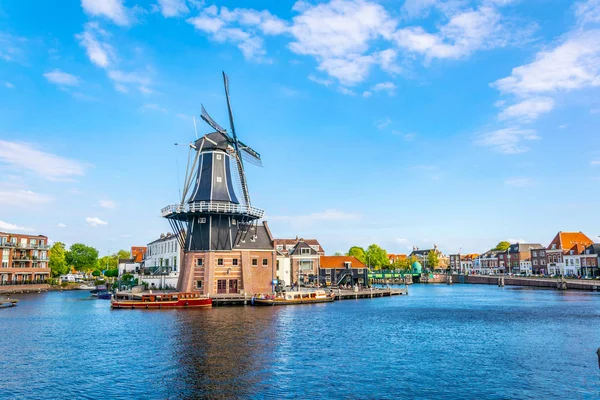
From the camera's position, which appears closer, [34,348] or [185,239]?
[34,348]

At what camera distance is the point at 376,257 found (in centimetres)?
16700

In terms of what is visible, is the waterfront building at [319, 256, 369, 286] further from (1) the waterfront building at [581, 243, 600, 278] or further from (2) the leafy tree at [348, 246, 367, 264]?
(1) the waterfront building at [581, 243, 600, 278]

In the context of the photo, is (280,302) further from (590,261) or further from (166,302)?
(590,261)

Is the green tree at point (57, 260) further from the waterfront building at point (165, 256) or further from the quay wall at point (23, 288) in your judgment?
the waterfront building at point (165, 256)

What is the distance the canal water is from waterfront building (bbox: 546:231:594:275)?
86.5m

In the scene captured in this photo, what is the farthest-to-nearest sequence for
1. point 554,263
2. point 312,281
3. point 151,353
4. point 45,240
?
point 554,263 → point 45,240 → point 312,281 → point 151,353

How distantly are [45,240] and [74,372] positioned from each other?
9587 cm

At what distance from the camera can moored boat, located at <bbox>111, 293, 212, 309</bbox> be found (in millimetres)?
57438

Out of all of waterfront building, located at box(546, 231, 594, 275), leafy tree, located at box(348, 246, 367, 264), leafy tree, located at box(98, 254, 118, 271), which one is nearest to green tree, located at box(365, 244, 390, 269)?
leafy tree, located at box(348, 246, 367, 264)

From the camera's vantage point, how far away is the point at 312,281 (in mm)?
100188

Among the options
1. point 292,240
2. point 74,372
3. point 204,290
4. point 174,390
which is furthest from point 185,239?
point 292,240

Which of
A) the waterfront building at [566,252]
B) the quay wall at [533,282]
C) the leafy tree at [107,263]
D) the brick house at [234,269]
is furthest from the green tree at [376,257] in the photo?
the brick house at [234,269]

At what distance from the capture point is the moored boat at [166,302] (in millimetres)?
57438

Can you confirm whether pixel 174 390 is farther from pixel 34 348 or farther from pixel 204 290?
pixel 204 290
